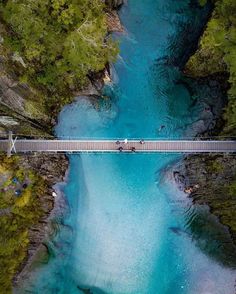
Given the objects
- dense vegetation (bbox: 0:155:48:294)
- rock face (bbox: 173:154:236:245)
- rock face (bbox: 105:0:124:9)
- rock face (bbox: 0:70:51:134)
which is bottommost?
dense vegetation (bbox: 0:155:48:294)

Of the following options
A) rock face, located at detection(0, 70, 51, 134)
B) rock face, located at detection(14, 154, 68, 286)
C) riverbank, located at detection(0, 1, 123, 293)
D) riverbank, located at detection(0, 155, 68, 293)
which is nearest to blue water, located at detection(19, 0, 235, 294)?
rock face, located at detection(14, 154, 68, 286)

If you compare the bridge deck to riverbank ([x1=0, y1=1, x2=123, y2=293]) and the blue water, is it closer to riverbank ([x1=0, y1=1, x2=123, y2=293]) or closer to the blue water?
riverbank ([x1=0, y1=1, x2=123, y2=293])

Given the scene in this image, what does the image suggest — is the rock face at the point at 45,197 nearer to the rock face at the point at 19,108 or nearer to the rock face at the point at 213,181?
the rock face at the point at 19,108

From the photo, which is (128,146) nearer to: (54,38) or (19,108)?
(19,108)

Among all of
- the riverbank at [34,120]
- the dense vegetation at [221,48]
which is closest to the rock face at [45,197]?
the riverbank at [34,120]

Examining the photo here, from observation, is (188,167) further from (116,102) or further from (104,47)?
(104,47)

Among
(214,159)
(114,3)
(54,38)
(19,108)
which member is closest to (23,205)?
(19,108)

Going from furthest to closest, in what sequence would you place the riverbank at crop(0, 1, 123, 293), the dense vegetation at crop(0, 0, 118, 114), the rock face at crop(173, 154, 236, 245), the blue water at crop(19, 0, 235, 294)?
1. the blue water at crop(19, 0, 235, 294)
2. the rock face at crop(173, 154, 236, 245)
3. the riverbank at crop(0, 1, 123, 293)
4. the dense vegetation at crop(0, 0, 118, 114)
